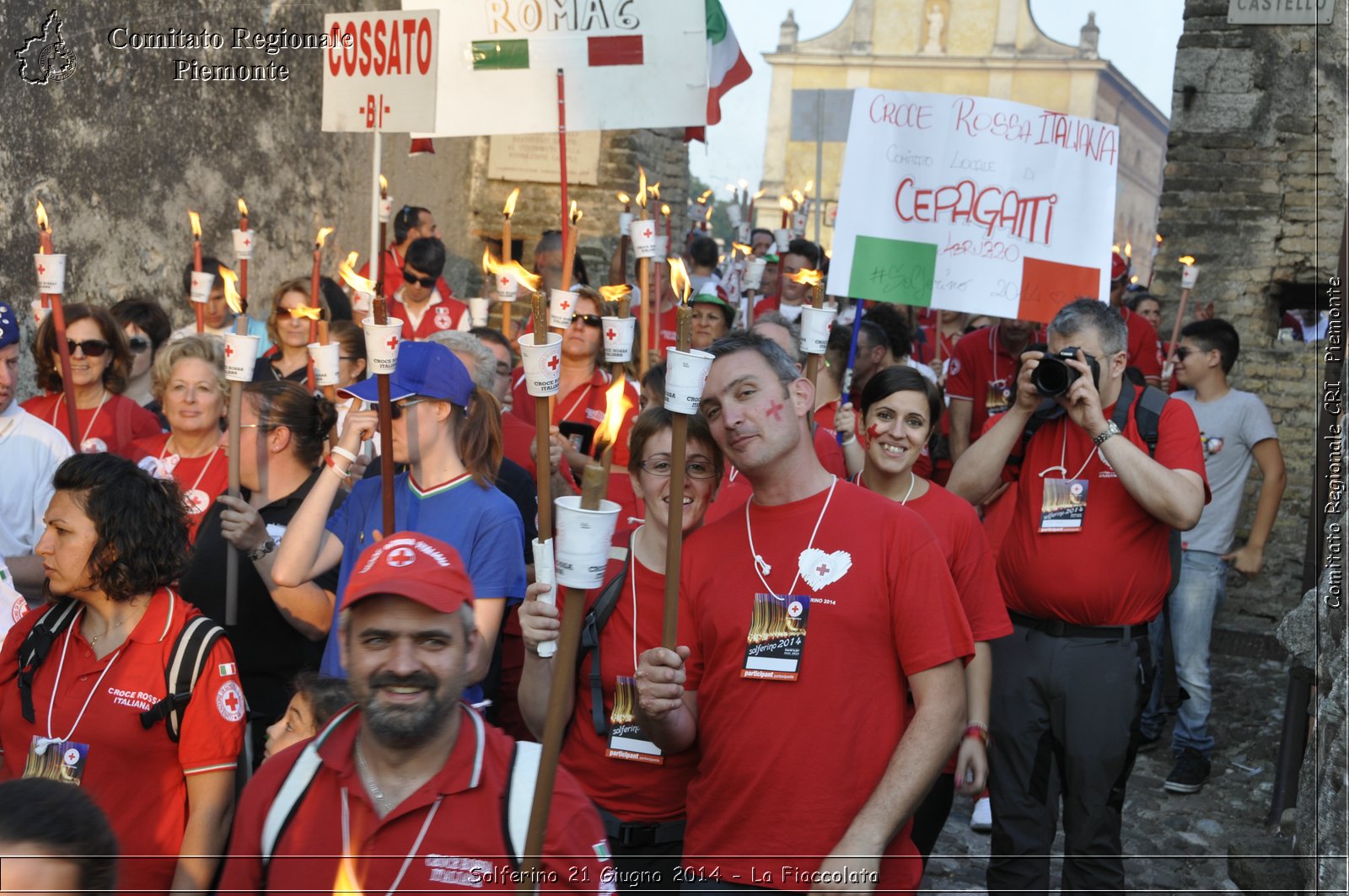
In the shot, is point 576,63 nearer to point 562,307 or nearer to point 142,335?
point 562,307

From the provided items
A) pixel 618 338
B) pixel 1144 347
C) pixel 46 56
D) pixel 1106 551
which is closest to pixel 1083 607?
pixel 1106 551

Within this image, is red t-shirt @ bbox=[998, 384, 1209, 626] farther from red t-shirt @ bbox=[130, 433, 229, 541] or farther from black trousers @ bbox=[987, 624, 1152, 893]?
red t-shirt @ bbox=[130, 433, 229, 541]

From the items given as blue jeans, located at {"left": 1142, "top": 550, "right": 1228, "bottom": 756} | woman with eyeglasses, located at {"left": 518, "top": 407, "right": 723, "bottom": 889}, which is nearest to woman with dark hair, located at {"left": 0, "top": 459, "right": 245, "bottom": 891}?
woman with eyeglasses, located at {"left": 518, "top": 407, "right": 723, "bottom": 889}

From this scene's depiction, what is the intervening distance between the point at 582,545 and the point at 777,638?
0.90 m

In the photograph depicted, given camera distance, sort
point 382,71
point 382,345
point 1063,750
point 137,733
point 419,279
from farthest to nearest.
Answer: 1. point 419,279
2. point 382,71
3. point 1063,750
4. point 382,345
5. point 137,733

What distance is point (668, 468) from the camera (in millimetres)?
3646

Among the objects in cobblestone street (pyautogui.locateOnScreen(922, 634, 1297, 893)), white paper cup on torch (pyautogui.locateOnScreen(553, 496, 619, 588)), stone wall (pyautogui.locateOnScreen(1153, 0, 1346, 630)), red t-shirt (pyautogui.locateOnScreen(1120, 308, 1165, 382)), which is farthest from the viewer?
stone wall (pyautogui.locateOnScreen(1153, 0, 1346, 630))

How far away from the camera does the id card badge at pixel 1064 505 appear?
430cm

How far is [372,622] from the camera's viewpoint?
238cm

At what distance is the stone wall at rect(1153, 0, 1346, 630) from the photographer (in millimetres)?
9258

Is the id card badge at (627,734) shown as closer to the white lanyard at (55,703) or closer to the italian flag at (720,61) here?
the white lanyard at (55,703)

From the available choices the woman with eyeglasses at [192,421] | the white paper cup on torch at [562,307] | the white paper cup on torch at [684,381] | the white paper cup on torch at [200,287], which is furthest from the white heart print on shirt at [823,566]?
the white paper cup on torch at [200,287]

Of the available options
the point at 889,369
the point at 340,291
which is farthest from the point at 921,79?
the point at 889,369

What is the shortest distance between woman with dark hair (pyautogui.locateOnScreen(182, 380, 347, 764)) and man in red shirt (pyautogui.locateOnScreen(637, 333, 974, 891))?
136 cm
